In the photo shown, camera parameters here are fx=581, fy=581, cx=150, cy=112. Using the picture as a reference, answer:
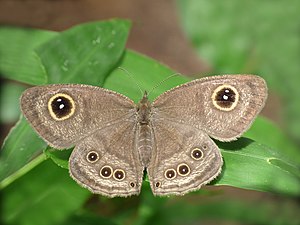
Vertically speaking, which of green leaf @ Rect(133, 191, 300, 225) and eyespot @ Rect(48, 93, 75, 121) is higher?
eyespot @ Rect(48, 93, 75, 121)

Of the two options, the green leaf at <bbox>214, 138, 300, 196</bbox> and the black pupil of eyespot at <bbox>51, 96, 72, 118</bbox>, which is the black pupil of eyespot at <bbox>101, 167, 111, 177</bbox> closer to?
the black pupil of eyespot at <bbox>51, 96, 72, 118</bbox>

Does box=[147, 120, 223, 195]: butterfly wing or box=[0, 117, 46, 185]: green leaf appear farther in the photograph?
box=[0, 117, 46, 185]: green leaf

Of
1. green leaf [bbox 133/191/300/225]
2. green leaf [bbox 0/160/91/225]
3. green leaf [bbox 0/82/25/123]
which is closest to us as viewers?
green leaf [bbox 0/160/91/225]

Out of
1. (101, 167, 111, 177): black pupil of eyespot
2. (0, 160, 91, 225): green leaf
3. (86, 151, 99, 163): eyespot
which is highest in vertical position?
(86, 151, 99, 163): eyespot

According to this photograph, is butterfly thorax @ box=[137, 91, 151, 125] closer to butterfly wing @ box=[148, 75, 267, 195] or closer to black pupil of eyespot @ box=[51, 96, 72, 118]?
butterfly wing @ box=[148, 75, 267, 195]

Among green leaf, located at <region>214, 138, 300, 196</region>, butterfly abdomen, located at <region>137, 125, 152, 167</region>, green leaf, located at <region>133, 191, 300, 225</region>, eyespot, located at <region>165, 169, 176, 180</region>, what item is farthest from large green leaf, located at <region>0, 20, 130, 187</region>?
green leaf, located at <region>133, 191, 300, 225</region>

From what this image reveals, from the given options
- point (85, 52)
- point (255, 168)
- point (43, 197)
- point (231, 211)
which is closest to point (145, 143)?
point (255, 168)

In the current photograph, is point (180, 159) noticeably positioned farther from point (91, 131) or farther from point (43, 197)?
point (43, 197)

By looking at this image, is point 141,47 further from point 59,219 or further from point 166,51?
point 59,219

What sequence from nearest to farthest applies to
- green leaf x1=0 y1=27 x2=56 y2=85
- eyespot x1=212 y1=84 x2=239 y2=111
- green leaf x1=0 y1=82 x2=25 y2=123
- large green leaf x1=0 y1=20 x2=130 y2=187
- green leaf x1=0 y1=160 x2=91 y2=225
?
1. eyespot x1=212 y1=84 x2=239 y2=111
2. large green leaf x1=0 y1=20 x2=130 y2=187
3. green leaf x1=0 y1=27 x2=56 y2=85
4. green leaf x1=0 y1=160 x2=91 y2=225
5. green leaf x1=0 y1=82 x2=25 y2=123
